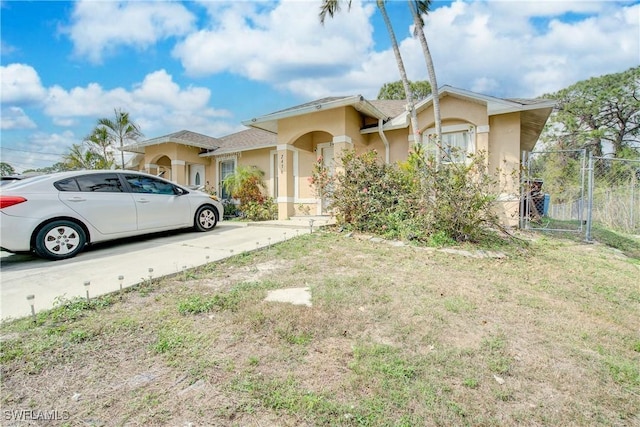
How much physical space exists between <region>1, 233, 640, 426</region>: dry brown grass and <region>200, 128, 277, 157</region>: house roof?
9.35 meters

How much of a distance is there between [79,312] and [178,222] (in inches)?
154

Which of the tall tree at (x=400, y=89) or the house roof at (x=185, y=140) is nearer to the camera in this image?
the house roof at (x=185, y=140)

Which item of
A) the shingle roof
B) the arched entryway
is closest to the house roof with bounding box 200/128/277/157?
the arched entryway

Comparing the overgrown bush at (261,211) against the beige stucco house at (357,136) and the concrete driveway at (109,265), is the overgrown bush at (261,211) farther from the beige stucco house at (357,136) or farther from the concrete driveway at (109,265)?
the concrete driveway at (109,265)

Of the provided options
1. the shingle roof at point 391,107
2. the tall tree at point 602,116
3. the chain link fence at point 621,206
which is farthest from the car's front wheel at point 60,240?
the tall tree at point 602,116

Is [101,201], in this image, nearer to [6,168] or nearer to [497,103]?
[497,103]

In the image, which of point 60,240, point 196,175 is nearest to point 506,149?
point 60,240

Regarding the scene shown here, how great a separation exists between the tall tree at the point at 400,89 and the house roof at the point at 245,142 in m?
17.3

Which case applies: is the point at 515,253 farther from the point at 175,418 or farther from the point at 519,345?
the point at 175,418

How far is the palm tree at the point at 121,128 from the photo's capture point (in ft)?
61.2

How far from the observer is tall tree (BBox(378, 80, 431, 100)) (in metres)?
26.9

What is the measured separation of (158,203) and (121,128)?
16.4 m

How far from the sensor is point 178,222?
6.69 meters

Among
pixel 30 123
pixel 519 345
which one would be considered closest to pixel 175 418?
pixel 519 345
